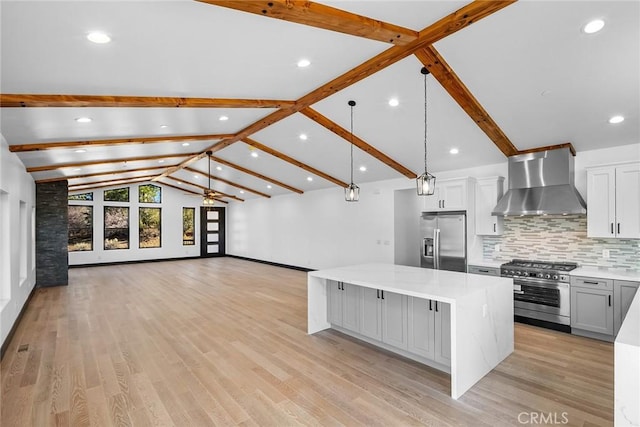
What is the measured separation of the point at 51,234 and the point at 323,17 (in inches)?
350

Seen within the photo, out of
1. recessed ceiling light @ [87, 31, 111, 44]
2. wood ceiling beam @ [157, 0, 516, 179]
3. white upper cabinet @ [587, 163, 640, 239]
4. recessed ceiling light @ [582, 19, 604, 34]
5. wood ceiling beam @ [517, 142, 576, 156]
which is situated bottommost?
white upper cabinet @ [587, 163, 640, 239]

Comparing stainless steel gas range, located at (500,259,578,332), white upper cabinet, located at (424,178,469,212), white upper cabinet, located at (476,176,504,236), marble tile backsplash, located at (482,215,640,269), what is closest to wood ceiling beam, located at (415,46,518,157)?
white upper cabinet, located at (476,176,504,236)

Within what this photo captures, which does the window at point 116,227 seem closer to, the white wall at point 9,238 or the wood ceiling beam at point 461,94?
the white wall at point 9,238

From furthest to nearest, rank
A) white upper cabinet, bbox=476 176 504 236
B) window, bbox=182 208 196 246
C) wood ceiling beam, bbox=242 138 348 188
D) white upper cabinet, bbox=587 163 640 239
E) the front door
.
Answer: the front door
window, bbox=182 208 196 246
wood ceiling beam, bbox=242 138 348 188
white upper cabinet, bbox=476 176 504 236
white upper cabinet, bbox=587 163 640 239

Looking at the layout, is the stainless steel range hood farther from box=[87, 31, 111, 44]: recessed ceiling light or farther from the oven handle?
box=[87, 31, 111, 44]: recessed ceiling light

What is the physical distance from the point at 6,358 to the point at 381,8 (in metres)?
5.26

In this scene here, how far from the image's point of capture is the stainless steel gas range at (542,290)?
4.43 meters

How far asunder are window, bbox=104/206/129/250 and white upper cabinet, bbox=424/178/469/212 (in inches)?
418

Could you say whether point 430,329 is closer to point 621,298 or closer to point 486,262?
point 621,298

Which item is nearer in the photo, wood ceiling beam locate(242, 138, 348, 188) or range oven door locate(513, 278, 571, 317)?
range oven door locate(513, 278, 571, 317)

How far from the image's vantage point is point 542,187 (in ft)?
15.9

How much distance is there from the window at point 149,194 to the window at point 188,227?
108 cm

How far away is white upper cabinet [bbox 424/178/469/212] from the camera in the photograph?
5730 mm

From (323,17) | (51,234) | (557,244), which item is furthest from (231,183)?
(323,17)
